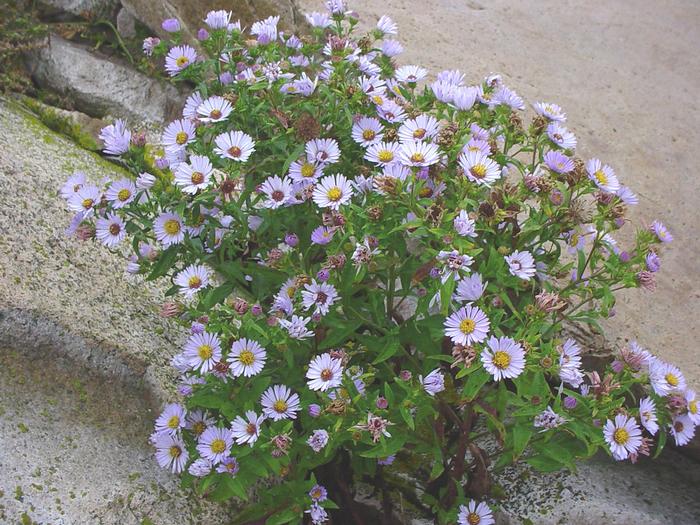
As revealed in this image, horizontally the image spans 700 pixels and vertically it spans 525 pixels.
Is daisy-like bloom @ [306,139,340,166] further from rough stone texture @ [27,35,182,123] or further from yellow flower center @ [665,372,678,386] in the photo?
rough stone texture @ [27,35,182,123]

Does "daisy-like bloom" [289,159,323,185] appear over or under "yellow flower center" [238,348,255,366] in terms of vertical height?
over

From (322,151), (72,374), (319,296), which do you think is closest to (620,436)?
(319,296)

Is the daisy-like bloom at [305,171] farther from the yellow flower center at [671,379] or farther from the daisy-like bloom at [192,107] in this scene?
the yellow flower center at [671,379]

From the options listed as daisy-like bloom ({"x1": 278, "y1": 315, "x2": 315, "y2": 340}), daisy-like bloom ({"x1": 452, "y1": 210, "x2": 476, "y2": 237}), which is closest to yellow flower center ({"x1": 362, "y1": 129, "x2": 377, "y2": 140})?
daisy-like bloom ({"x1": 452, "y1": 210, "x2": 476, "y2": 237})

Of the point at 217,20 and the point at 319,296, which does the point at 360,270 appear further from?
the point at 217,20

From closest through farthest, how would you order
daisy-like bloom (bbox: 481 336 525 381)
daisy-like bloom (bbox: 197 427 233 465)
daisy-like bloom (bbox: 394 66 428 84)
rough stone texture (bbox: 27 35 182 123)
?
1. daisy-like bloom (bbox: 481 336 525 381)
2. daisy-like bloom (bbox: 197 427 233 465)
3. daisy-like bloom (bbox: 394 66 428 84)
4. rough stone texture (bbox: 27 35 182 123)

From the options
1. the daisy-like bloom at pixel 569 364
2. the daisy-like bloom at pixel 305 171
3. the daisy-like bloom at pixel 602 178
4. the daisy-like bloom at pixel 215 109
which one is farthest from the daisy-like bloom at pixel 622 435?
the daisy-like bloom at pixel 215 109
